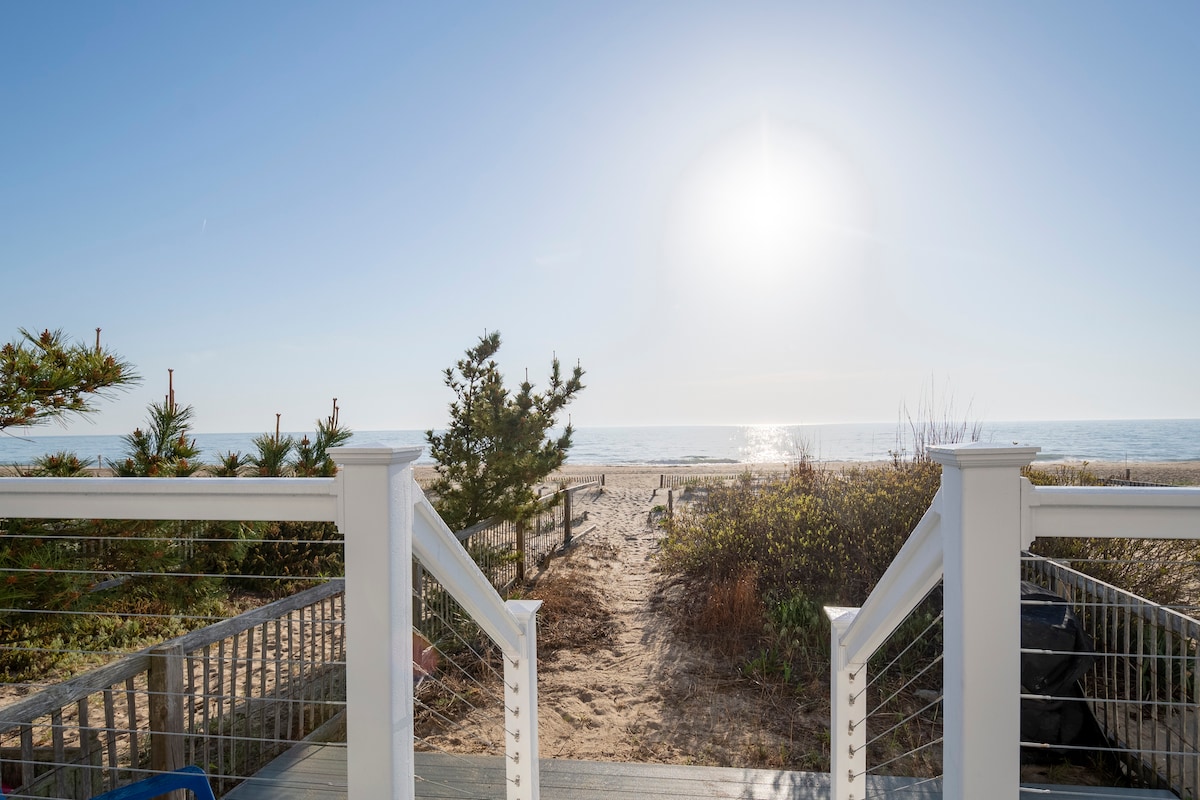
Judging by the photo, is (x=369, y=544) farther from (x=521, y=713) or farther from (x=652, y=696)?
(x=652, y=696)

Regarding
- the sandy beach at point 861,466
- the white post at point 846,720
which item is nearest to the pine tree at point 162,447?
the white post at point 846,720

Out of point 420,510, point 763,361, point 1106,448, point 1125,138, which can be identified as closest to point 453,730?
point 420,510

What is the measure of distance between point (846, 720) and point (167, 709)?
295 centimetres

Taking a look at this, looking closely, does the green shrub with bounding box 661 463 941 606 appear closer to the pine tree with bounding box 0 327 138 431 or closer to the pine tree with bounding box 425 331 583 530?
the pine tree with bounding box 425 331 583 530

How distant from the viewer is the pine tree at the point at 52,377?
2.66m

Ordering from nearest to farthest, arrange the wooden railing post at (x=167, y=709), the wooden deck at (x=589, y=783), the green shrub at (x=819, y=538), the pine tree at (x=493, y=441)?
the wooden railing post at (x=167, y=709), the wooden deck at (x=589, y=783), the green shrub at (x=819, y=538), the pine tree at (x=493, y=441)

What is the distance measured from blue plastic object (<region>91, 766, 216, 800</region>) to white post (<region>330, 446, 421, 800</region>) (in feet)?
3.76

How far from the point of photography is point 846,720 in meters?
1.90

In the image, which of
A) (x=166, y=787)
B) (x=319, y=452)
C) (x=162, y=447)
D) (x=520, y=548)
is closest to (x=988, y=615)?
(x=166, y=787)

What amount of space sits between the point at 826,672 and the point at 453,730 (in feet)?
10.4

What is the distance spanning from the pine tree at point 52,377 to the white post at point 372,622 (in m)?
2.77

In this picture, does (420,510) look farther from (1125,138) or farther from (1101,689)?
(1125,138)

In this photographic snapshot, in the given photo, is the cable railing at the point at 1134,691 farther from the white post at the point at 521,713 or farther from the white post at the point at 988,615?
the white post at the point at 521,713

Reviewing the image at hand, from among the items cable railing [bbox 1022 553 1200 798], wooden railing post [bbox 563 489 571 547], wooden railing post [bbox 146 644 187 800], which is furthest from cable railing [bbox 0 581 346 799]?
wooden railing post [bbox 563 489 571 547]
